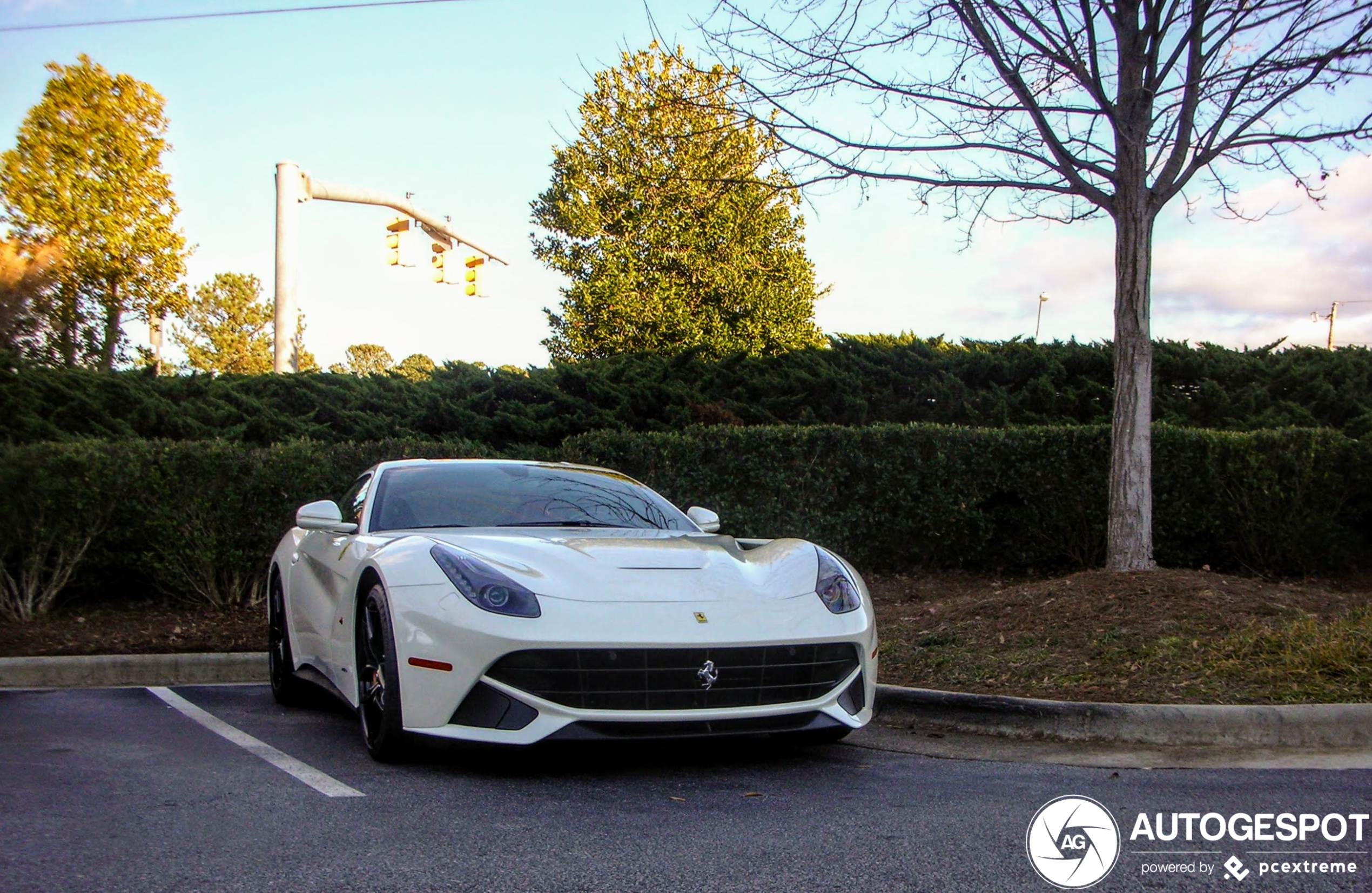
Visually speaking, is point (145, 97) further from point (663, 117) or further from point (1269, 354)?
point (1269, 354)

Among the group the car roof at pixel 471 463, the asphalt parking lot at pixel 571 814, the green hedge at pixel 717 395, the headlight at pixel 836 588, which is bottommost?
the asphalt parking lot at pixel 571 814

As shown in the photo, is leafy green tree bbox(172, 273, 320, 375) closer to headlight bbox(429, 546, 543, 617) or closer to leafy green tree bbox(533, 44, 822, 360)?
leafy green tree bbox(533, 44, 822, 360)

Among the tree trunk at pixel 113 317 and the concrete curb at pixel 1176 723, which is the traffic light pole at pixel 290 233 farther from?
the concrete curb at pixel 1176 723

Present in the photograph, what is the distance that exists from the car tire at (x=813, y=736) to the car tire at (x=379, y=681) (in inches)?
Result: 57.9

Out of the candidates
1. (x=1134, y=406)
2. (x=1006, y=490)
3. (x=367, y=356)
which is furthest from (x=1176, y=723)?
(x=367, y=356)

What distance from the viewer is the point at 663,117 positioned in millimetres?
22719

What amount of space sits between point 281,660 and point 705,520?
8.36 ft

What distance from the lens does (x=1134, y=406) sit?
806cm

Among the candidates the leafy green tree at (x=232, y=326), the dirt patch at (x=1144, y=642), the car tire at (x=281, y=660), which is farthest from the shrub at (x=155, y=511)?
the leafy green tree at (x=232, y=326)

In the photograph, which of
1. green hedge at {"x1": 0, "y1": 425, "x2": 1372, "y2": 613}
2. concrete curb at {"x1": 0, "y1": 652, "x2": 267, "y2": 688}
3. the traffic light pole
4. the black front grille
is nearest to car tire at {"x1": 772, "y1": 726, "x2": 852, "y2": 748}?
the black front grille

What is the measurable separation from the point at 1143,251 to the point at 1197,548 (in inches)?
126

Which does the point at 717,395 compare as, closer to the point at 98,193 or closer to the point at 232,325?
the point at 98,193

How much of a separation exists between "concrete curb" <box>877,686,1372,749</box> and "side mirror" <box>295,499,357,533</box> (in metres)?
3.08

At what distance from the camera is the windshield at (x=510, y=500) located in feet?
18.8
